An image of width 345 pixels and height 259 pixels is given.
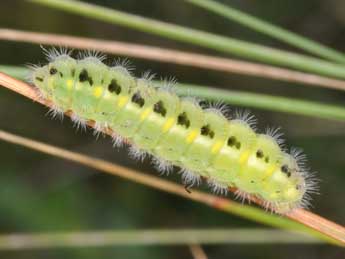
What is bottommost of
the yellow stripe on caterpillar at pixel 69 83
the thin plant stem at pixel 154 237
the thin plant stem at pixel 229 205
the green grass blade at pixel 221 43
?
→ the thin plant stem at pixel 154 237

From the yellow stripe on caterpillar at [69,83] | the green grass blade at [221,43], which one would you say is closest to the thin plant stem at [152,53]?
the green grass blade at [221,43]

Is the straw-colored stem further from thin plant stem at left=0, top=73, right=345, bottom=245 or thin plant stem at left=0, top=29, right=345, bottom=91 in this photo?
thin plant stem at left=0, top=29, right=345, bottom=91

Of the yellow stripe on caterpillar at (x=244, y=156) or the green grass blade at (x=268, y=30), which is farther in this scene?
the green grass blade at (x=268, y=30)

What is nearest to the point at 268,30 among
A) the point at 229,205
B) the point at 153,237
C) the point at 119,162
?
the point at 229,205

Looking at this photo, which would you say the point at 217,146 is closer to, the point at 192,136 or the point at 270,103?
the point at 192,136

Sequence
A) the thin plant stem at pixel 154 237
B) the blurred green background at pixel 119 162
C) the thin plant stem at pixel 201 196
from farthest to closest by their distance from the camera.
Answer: the blurred green background at pixel 119 162 → the thin plant stem at pixel 154 237 → the thin plant stem at pixel 201 196

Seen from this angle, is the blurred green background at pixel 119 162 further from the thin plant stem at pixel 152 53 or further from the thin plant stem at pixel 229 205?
the thin plant stem at pixel 152 53

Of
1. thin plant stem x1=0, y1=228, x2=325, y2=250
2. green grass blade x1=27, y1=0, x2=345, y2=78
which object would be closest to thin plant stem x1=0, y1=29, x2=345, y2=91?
green grass blade x1=27, y1=0, x2=345, y2=78
